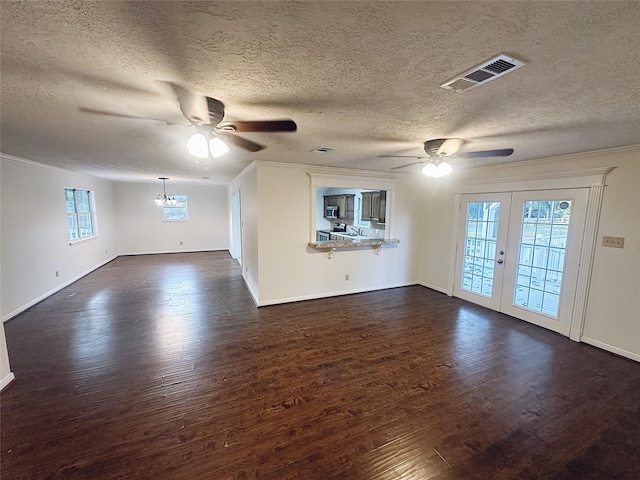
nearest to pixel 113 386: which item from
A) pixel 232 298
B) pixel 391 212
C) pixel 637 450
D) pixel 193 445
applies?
pixel 193 445

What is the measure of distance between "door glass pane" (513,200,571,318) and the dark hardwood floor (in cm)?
41

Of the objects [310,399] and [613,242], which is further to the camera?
[613,242]

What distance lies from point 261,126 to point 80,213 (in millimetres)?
6827

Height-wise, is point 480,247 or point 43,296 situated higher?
point 480,247

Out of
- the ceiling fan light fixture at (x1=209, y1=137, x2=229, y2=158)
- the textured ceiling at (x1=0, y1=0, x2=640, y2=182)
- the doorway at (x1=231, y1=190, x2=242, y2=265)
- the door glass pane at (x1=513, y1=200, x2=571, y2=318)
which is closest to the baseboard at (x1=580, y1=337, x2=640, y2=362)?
the door glass pane at (x1=513, y1=200, x2=571, y2=318)

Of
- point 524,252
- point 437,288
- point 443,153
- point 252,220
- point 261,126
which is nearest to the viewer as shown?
point 261,126

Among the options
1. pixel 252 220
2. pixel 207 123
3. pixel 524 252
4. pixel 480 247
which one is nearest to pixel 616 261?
pixel 524 252

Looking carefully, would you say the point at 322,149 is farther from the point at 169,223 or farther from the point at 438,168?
the point at 169,223

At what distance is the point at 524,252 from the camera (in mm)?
3971

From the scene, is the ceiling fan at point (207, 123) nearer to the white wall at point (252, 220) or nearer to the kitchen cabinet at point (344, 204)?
the white wall at point (252, 220)

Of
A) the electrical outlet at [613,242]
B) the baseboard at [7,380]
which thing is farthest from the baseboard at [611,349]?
the baseboard at [7,380]

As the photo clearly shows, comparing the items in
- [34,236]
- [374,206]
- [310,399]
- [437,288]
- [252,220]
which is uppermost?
[374,206]

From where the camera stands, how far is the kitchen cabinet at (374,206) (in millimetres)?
6164

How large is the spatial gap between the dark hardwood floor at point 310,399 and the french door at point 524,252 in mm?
386
